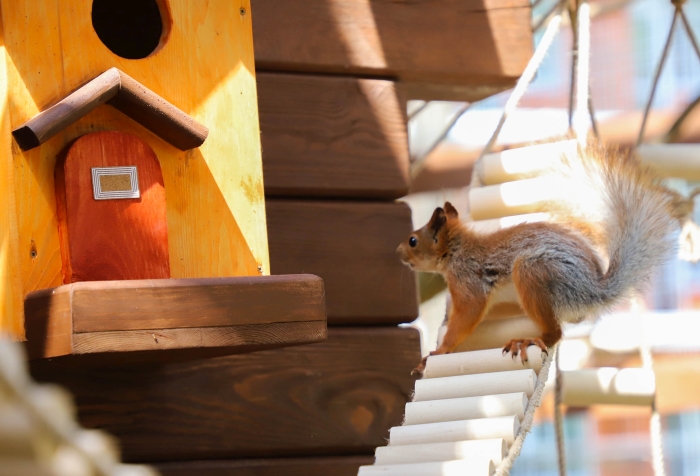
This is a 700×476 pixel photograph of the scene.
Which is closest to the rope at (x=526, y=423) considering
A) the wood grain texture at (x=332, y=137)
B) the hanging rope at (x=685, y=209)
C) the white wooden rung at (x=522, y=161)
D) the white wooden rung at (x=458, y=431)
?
the white wooden rung at (x=458, y=431)

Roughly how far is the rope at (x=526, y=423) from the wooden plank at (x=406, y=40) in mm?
876

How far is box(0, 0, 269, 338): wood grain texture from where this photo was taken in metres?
1.48

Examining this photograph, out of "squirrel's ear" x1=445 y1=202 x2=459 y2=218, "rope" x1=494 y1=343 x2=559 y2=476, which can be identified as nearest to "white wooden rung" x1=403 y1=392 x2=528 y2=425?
"rope" x1=494 y1=343 x2=559 y2=476

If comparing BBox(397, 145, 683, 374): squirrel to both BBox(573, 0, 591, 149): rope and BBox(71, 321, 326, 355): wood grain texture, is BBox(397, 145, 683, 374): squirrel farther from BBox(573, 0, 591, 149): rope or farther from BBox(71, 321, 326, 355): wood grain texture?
BBox(71, 321, 326, 355): wood grain texture

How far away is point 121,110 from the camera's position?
1.60 meters

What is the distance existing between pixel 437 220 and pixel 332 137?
346 mm

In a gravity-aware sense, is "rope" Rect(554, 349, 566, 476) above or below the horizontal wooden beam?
below

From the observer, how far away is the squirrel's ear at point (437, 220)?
7.66 feet

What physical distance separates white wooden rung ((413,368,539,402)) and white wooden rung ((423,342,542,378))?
1.5 inches

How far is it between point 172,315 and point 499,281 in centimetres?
93

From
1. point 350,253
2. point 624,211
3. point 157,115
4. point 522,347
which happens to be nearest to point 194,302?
point 157,115

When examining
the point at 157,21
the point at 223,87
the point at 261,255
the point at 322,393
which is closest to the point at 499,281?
the point at 322,393

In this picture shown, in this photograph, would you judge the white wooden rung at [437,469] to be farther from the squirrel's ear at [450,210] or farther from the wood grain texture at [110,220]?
the squirrel's ear at [450,210]

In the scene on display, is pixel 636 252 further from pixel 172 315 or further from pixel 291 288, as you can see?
pixel 172 315
